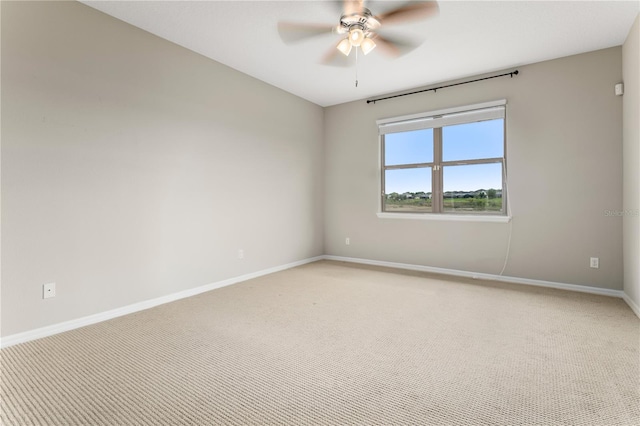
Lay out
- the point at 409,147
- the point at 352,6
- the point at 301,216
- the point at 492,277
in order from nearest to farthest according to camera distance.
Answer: the point at 352,6 → the point at 492,277 → the point at 409,147 → the point at 301,216

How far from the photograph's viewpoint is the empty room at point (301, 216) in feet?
5.67

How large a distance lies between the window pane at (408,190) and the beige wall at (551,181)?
0.83 ft

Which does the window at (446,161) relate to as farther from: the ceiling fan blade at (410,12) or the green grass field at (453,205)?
the ceiling fan blade at (410,12)

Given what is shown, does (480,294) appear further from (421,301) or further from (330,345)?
(330,345)

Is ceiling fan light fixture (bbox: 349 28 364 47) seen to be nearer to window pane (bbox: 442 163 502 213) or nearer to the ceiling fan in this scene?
the ceiling fan

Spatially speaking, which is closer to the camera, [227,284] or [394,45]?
[394,45]

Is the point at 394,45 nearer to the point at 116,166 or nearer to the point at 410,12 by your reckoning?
the point at 410,12

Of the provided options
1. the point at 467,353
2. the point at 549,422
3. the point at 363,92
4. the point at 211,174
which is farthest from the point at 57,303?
the point at 363,92

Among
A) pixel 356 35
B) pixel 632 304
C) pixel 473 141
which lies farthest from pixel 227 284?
pixel 632 304

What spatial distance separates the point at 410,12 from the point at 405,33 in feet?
1.40

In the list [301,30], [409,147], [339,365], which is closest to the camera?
[339,365]

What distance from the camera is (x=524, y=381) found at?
1.74 m

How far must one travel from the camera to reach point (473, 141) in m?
4.14

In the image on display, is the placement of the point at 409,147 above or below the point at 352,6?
below
